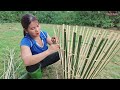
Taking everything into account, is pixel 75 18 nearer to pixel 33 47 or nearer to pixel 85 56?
pixel 33 47

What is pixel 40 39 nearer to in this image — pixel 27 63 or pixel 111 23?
pixel 27 63

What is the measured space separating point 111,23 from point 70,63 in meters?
2.96

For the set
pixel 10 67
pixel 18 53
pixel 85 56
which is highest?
pixel 85 56

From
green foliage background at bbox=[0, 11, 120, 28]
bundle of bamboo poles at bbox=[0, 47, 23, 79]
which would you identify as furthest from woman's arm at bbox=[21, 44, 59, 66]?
green foliage background at bbox=[0, 11, 120, 28]

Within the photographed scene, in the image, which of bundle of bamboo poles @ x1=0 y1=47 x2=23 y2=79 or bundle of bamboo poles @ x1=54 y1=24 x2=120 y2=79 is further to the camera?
bundle of bamboo poles @ x1=0 y1=47 x2=23 y2=79

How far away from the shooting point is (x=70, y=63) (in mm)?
2193

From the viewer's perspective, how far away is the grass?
2.61 metres

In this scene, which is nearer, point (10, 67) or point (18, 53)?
point (10, 67)

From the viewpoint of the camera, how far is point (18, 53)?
3225 mm

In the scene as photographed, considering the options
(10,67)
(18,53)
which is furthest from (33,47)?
(18,53)

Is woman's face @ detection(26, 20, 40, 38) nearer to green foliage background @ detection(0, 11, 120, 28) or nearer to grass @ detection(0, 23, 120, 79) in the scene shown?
grass @ detection(0, 23, 120, 79)

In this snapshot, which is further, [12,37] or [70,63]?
[12,37]
